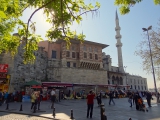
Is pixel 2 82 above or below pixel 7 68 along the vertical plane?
below

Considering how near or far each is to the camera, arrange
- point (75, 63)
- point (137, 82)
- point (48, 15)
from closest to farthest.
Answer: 1. point (48, 15)
2. point (75, 63)
3. point (137, 82)

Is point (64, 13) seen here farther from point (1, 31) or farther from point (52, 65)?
point (52, 65)

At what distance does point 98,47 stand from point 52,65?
48.7 feet

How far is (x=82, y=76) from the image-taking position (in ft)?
103

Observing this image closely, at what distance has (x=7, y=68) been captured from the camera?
875 inches

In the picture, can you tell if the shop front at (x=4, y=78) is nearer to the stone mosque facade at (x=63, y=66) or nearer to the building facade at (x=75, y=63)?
the stone mosque facade at (x=63, y=66)

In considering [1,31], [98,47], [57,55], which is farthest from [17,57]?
[98,47]

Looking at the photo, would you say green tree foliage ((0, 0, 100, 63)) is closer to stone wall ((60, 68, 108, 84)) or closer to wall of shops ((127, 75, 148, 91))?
stone wall ((60, 68, 108, 84))

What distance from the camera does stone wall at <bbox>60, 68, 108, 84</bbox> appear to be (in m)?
29.3

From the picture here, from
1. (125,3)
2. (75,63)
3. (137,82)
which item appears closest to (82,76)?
(75,63)

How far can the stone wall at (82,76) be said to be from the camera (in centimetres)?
2934

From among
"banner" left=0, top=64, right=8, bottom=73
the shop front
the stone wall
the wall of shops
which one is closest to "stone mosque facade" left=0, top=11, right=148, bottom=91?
the stone wall

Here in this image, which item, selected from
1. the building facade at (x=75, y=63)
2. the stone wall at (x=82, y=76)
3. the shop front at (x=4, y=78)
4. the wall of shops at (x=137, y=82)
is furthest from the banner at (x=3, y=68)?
the wall of shops at (x=137, y=82)

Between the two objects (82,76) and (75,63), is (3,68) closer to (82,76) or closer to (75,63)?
(82,76)
